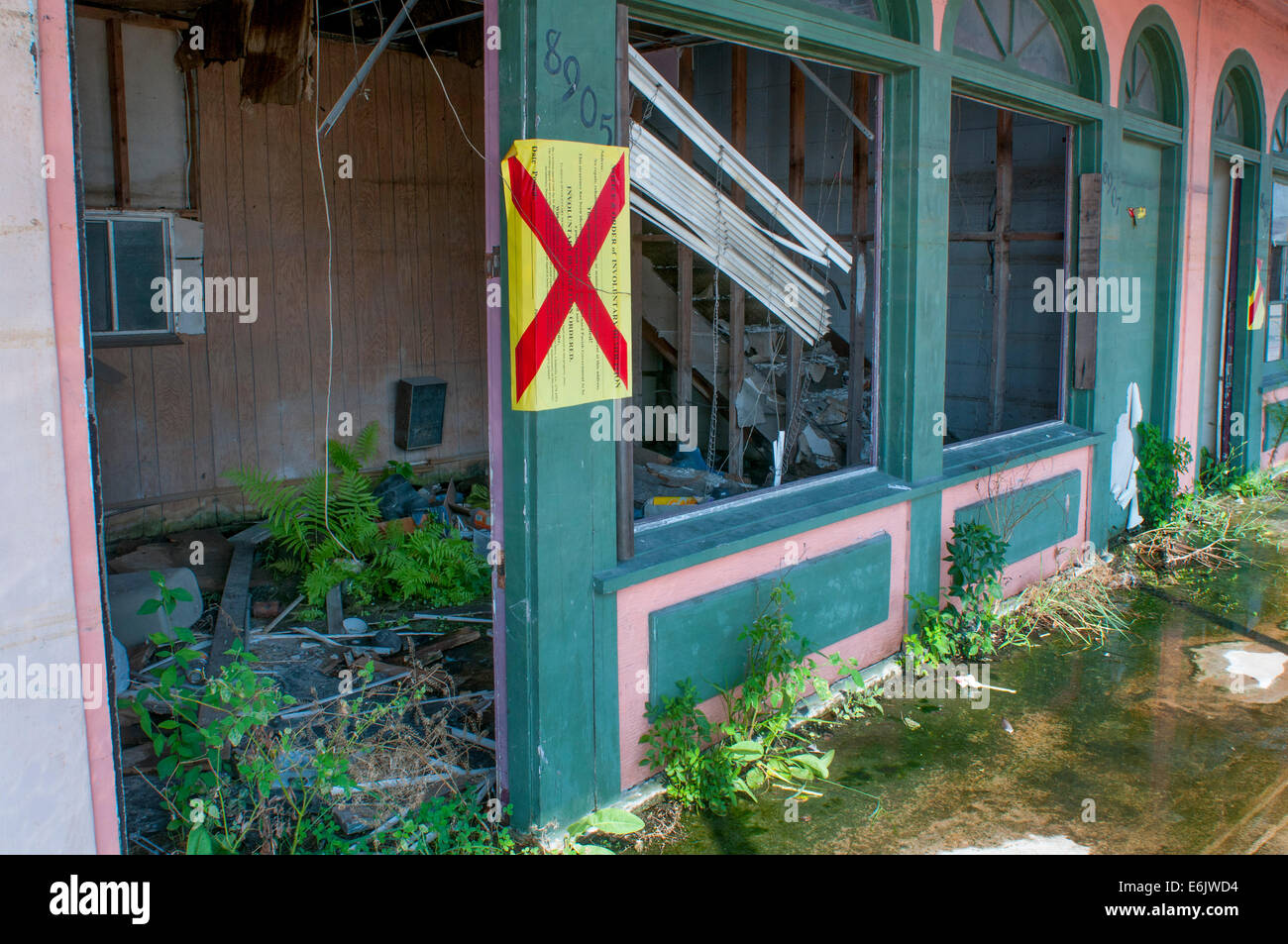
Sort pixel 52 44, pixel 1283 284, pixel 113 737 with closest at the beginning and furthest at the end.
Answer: pixel 52 44 → pixel 113 737 → pixel 1283 284

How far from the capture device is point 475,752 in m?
4.20

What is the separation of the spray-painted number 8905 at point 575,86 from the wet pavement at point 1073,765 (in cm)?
245

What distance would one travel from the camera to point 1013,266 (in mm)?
9531

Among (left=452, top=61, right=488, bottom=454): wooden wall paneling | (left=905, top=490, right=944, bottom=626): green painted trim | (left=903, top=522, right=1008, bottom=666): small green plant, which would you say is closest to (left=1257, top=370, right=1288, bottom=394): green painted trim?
(left=903, top=522, right=1008, bottom=666): small green plant

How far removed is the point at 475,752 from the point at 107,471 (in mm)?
4615

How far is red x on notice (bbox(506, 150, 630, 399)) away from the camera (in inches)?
132

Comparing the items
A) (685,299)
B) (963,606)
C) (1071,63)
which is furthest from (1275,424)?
(963,606)

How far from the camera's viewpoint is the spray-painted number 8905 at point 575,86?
3334mm

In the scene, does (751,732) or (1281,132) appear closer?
(751,732)

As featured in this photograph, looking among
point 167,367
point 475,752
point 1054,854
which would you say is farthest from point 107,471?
point 1054,854

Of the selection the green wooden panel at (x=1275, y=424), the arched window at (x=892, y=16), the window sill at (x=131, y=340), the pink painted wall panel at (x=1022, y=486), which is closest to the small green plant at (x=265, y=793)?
the pink painted wall panel at (x=1022, y=486)

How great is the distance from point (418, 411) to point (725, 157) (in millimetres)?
4715

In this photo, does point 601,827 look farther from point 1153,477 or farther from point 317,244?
point 317,244

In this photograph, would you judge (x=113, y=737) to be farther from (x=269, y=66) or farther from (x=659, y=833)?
(x=269, y=66)
